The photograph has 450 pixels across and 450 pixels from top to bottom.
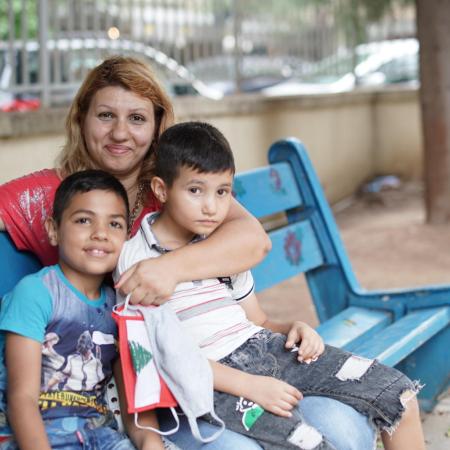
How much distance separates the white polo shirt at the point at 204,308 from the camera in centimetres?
245

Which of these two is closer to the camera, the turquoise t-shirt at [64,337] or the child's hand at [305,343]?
the turquoise t-shirt at [64,337]

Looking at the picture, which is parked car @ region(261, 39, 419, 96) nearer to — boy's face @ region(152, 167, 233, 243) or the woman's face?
the woman's face

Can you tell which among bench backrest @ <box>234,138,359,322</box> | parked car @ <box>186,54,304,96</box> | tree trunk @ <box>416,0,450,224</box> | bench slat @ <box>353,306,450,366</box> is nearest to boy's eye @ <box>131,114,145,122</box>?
bench backrest @ <box>234,138,359,322</box>

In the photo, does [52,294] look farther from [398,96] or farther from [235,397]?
[398,96]

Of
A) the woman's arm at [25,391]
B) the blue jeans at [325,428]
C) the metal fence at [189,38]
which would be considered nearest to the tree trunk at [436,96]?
the metal fence at [189,38]

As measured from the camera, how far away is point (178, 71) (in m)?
8.44

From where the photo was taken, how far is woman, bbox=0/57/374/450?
2496mm

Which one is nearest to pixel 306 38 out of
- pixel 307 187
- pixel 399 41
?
pixel 399 41

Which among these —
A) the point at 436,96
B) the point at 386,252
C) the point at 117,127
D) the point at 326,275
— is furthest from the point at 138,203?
the point at 436,96

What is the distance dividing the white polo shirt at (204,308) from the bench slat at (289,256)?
1048mm

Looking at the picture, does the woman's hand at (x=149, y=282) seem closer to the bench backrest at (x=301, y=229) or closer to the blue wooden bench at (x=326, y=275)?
the blue wooden bench at (x=326, y=275)

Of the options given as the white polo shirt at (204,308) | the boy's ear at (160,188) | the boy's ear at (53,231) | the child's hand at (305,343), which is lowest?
the child's hand at (305,343)

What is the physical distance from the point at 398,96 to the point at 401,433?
413 inches

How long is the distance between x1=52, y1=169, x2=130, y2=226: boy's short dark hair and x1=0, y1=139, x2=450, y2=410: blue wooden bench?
1250 mm
